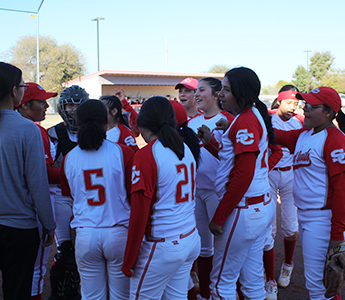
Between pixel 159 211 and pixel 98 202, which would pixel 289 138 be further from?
pixel 98 202

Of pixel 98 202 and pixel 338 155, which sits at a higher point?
pixel 338 155

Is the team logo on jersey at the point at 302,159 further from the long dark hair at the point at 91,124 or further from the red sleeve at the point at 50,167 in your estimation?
the red sleeve at the point at 50,167

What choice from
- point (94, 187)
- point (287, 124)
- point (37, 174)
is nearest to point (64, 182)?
point (37, 174)

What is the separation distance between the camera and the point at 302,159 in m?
2.70

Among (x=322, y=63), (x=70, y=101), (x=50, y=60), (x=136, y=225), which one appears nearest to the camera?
(x=136, y=225)

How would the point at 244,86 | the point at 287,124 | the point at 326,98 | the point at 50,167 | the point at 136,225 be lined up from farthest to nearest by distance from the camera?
the point at 287,124, the point at 50,167, the point at 326,98, the point at 244,86, the point at 136,225

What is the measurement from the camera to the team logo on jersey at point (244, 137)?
235 centimetres

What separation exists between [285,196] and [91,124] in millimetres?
2982

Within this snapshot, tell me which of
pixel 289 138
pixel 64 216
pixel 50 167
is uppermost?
pixel 289 138

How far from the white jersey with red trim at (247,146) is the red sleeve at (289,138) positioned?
2.12 ft

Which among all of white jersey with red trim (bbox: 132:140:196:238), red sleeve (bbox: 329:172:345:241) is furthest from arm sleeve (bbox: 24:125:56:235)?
red sleeve (bbox: 329:172:345:241)

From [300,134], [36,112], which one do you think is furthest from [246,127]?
[36,112]

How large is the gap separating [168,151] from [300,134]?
1.53 m

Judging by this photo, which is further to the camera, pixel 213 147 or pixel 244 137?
pixel 213 147
